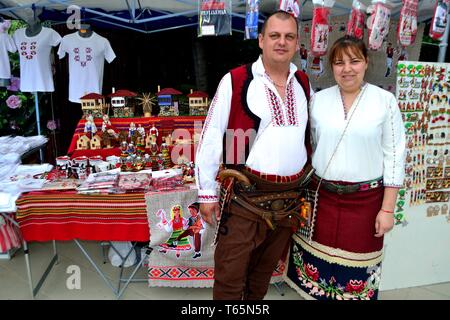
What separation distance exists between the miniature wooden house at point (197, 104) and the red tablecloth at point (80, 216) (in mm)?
1705

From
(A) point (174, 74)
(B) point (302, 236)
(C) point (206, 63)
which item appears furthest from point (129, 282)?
(A) point (174, 74)

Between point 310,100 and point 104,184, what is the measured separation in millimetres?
1470

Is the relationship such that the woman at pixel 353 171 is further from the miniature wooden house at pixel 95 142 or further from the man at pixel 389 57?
the miniature wooden house at pixel 95 142

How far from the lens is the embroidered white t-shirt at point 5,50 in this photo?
452cm

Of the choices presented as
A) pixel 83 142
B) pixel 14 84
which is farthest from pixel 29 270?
pixel 14 84

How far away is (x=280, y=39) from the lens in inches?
64.2

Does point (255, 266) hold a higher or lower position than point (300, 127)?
lower

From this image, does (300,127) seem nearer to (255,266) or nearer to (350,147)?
(350,147)

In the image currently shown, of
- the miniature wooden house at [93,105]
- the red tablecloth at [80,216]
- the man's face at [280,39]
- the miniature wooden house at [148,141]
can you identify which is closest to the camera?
the man's face at [280,39]

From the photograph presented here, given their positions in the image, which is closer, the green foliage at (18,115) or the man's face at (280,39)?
the man's face at (280,39)

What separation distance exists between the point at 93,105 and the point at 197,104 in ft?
3.50

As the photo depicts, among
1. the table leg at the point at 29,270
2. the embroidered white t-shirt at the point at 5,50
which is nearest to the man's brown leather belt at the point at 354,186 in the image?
the table leg at the point at 29,270

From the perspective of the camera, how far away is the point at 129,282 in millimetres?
2721

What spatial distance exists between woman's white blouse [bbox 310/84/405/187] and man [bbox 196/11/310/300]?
113 millimetres
